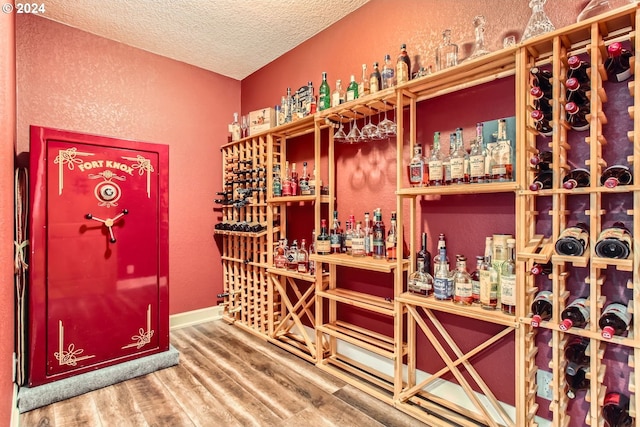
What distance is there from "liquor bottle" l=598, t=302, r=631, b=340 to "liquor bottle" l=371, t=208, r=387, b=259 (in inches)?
49.0

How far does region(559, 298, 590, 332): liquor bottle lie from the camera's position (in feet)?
4.92

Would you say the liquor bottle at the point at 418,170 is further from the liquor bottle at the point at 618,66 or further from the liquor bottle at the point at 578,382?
the liquor bottle at the point at 578,382

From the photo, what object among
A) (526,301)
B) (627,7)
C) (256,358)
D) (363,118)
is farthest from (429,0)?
(256,358)

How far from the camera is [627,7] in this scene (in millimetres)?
1349

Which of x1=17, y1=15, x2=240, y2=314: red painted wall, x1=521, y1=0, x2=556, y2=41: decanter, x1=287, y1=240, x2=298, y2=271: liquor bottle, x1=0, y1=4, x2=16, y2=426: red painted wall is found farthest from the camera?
x1=287, y1=240, x2=298, y2=271: liquor bottle

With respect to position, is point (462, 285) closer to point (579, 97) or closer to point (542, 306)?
point (542, 306)

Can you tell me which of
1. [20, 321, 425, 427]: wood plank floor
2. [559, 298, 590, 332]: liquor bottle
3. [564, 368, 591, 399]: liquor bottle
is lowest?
[20, 321, 425, 427]: wood plank floor

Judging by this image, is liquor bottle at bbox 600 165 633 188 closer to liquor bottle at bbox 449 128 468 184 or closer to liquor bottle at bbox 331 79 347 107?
liquor bottle at bbox 449 128 468 184

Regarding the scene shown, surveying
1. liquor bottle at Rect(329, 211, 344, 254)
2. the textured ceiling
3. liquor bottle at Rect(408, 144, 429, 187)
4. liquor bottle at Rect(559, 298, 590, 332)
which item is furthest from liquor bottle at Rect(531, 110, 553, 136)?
the textured ceiling

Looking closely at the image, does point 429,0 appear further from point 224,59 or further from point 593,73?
point 224,59

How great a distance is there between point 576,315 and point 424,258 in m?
0.86

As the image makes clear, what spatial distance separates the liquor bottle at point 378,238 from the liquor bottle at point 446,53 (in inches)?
41.4

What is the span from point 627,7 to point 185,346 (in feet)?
12.2

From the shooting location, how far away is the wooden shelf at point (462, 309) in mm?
1657
